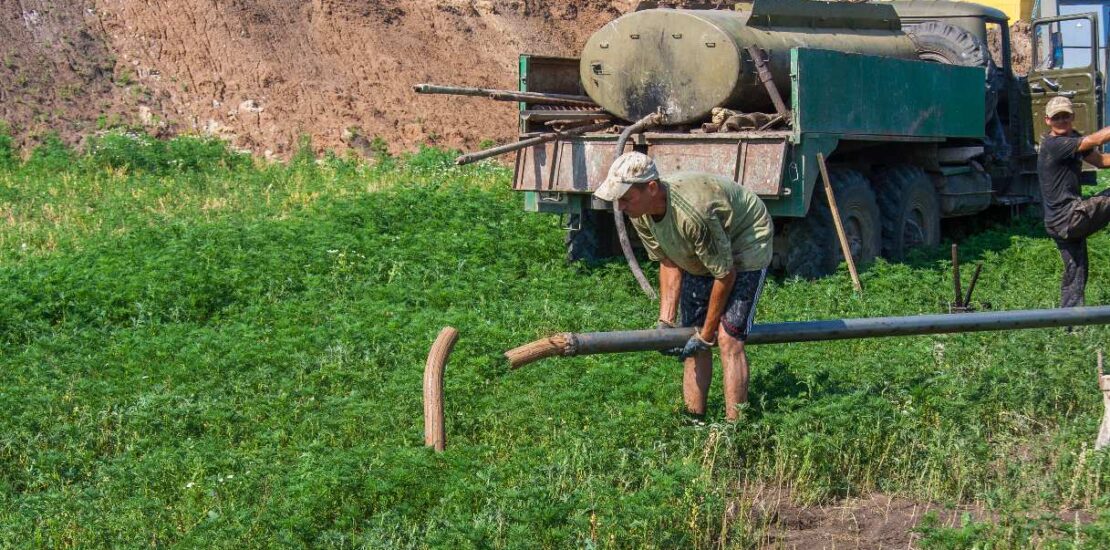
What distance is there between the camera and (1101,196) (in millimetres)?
10156

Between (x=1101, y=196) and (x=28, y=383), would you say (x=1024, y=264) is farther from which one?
(x=28, y=383)

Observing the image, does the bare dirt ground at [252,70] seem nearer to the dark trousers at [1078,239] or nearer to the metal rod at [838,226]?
the metal rod at [838,226]

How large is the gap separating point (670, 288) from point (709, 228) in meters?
0.63

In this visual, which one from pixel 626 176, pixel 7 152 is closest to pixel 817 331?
pixel 626 176

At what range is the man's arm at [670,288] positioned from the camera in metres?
7.34

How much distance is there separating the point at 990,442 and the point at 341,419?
3405mm

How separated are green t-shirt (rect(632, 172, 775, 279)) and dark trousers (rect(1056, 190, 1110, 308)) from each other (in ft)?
12.8

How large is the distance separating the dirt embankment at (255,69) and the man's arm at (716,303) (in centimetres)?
1553

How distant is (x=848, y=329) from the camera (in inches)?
285

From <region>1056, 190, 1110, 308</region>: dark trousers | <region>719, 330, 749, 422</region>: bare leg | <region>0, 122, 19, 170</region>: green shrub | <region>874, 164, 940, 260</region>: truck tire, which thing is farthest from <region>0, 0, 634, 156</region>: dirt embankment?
<region>719, 330, 749, 422</region>: bare leg

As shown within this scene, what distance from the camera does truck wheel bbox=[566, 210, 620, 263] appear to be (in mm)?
12734

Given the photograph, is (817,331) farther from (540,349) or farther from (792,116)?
(792,116)

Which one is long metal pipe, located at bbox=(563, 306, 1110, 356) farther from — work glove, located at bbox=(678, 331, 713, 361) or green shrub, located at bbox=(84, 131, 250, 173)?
Answer: green shrub, located at bbox=(84, 131, 250, 173)

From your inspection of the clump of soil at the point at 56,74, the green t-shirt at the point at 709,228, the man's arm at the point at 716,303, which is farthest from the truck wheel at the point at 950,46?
the clump of soil at the point at 56,74
